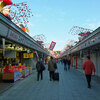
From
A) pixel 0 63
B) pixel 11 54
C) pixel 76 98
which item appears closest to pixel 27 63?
pixel 0 63

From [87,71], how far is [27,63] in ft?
48.1

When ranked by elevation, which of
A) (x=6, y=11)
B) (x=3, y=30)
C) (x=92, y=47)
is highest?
(x=6, y=11)

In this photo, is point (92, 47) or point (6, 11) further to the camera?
point (92, 47)

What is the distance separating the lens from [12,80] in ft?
30.6

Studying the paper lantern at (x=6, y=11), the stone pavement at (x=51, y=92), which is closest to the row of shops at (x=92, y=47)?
the stone pavement at (x=51, y=92)

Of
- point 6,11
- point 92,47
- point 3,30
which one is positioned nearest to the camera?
point 3,30

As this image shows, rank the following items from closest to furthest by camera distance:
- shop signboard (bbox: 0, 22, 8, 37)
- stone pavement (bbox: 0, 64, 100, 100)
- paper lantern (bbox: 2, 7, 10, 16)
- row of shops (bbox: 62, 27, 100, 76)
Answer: stone pavement (bbox: 0, 64, 100, 100) < shop signboard (bbox: 0, 22, 8, 37) < paper lantern (bbox: 2, 7, 10, 16) < row of shops (bbox: 62, 27, 100, 76)

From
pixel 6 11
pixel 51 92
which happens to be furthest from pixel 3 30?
pixel 51 92

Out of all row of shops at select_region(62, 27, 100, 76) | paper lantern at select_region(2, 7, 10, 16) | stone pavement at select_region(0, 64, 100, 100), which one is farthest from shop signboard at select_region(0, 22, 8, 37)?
row of shops at select_region(62, 27, 100, 76)

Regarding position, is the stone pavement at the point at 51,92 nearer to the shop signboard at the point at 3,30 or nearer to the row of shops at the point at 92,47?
the shop signboard at the point at 3,30

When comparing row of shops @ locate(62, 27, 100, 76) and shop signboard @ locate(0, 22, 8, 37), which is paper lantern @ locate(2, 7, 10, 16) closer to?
shop signboard @ locate(0, 22, 8, 37)

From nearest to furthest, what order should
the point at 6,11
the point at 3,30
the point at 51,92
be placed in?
the point at 3,30 < the point at 51,92 < the point at 6,11

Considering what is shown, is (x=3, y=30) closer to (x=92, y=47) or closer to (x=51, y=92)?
(x=51, y=92)

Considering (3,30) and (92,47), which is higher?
(3,30)
